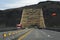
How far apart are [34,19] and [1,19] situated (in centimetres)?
2680

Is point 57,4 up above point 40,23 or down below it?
above

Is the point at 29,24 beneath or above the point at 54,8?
beneath

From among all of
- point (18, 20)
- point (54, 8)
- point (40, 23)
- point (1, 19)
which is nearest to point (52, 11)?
point (54, 8)

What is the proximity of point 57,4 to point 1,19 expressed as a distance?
46946 millimetres

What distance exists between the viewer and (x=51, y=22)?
188750mm

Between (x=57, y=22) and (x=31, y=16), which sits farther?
(x=31, y=16)

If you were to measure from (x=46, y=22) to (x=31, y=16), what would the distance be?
16.6 meters

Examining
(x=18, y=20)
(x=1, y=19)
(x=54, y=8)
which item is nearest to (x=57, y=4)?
(x=54, y=8)

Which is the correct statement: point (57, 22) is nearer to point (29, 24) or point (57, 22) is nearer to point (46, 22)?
Result: point (46, 22)

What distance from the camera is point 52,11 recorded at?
195m

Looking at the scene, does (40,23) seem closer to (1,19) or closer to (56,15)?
(56,15)

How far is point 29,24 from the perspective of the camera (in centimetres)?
19088

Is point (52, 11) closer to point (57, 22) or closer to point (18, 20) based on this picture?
point (57, 22)

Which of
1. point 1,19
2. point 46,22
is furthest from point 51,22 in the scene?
point 1,19
